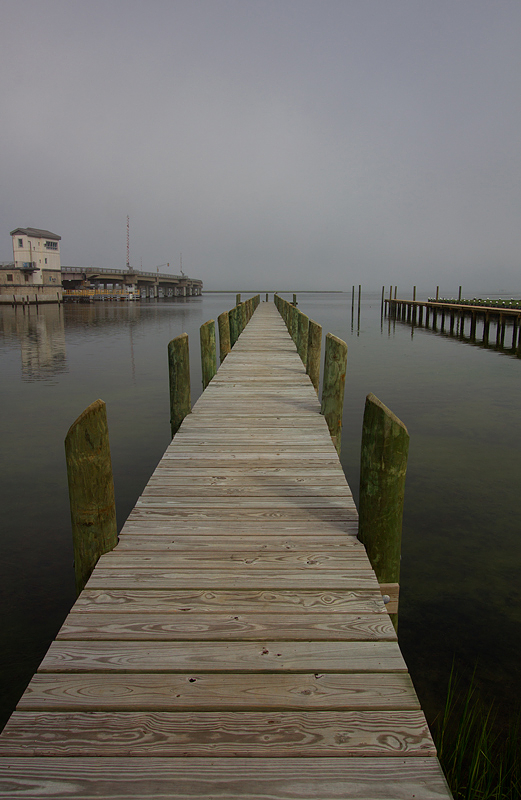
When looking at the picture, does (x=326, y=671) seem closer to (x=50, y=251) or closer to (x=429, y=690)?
(x=429, y=690)

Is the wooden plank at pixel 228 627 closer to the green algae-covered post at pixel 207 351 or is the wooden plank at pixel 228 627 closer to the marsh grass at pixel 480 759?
the marsh grass at pixel 480 759

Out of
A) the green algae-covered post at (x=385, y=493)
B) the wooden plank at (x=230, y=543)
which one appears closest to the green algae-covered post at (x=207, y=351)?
the wooden plank at (x=230, y=543)

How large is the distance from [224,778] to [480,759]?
207cm

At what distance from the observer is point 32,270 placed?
69500 millimetres

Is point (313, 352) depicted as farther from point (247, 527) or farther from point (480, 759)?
point (480, 759)

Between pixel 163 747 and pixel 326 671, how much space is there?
2.56 ft

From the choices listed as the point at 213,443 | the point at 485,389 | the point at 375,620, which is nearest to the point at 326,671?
the point at 375,620

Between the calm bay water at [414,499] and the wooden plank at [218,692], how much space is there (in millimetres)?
2013

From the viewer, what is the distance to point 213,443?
558cm

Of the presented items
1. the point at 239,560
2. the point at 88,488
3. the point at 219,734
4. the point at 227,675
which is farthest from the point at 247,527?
the point at 219,734

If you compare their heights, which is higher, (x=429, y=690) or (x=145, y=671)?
(x=145, y=671)

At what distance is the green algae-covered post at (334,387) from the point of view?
21.5 feet

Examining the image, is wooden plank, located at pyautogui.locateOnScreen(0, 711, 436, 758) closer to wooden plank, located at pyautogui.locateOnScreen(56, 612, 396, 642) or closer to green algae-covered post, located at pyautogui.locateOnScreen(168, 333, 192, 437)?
wooden plank, located at pyautogui.locateOnScreen(56, 612, 396, 642)

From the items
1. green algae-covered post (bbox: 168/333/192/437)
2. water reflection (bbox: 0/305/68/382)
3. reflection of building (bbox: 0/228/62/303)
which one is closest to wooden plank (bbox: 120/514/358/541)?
green algae-covered post (bbox: 168/333/192/437)
